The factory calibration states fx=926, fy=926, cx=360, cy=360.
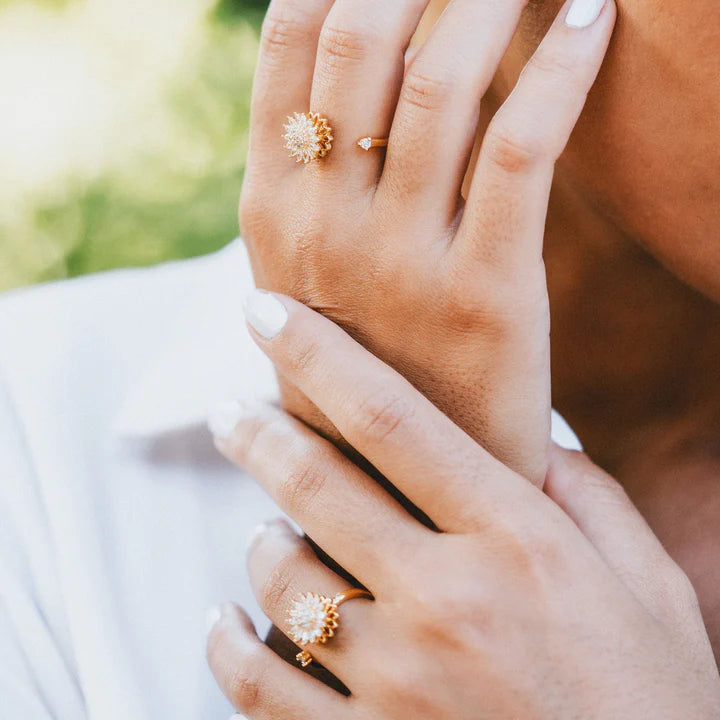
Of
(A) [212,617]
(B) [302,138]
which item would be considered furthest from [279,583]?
(B) [302,138]

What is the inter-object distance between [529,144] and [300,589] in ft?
1.82

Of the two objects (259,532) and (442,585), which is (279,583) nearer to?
(259,532)

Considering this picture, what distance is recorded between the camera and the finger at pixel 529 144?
983 millimetres

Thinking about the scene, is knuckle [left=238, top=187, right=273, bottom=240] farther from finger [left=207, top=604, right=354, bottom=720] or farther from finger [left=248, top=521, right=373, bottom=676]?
finger [left=207, top=604, right=354, bottom=720]

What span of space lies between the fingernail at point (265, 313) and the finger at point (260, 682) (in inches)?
14.5

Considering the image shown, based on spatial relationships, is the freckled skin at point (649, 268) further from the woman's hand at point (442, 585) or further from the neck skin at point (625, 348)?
the woman's hand at point (442, 585)

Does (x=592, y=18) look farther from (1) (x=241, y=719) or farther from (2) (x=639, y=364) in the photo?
(1) (x=241, y=719)

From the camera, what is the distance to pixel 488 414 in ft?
3.49

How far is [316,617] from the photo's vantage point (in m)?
1.01

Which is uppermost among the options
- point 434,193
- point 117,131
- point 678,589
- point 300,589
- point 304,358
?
point 117,131

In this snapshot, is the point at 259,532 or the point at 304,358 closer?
the point at 304,358

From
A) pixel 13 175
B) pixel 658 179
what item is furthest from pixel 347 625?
pixel 13 175

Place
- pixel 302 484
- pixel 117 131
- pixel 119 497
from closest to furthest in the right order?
pixel 302 484, pixel 119 497, pixel 117 131

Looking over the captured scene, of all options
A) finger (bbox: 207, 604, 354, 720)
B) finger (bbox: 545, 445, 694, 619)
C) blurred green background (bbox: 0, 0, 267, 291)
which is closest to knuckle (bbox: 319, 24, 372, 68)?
finger (bbox: 545, 445, 694, 619)
